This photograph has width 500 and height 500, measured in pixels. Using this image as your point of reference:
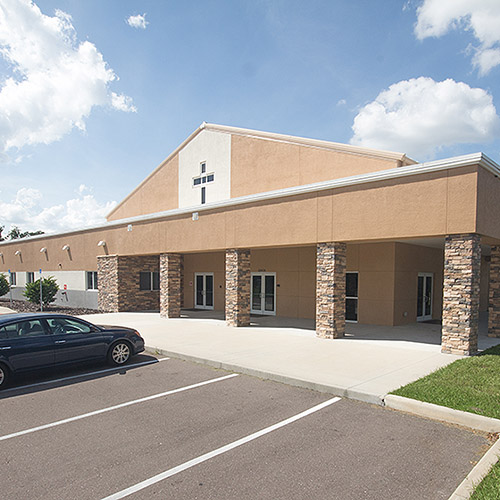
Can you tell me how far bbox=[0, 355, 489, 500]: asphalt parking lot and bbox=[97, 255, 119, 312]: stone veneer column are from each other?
46.5 feet

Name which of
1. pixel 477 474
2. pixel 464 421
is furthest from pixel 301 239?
pixel 477 474

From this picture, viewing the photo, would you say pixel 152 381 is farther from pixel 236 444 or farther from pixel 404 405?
pixel 404 405

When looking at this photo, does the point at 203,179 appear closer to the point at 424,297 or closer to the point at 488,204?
the point at 424,297

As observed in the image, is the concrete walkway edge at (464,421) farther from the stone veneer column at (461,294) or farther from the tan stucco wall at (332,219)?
the tan stucco wall at (332,219)

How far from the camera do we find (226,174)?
20.1m

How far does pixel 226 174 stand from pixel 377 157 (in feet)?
26.5

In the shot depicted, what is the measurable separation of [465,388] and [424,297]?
11.0 meters

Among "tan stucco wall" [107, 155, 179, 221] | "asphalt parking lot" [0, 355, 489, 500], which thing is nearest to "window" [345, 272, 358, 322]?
"asphalt parking lot" [0, 355, 489, 500]

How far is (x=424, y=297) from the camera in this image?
17.2 metres

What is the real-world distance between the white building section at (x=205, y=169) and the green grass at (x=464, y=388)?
45.1 feet

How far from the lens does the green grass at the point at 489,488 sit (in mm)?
3785

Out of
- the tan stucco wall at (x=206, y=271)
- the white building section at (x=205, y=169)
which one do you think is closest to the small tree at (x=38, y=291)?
the tan stucco wall at (x=206, y=271)

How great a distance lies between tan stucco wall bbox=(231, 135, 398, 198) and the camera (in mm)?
15320

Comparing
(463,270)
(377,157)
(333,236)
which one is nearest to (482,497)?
(463,270)
